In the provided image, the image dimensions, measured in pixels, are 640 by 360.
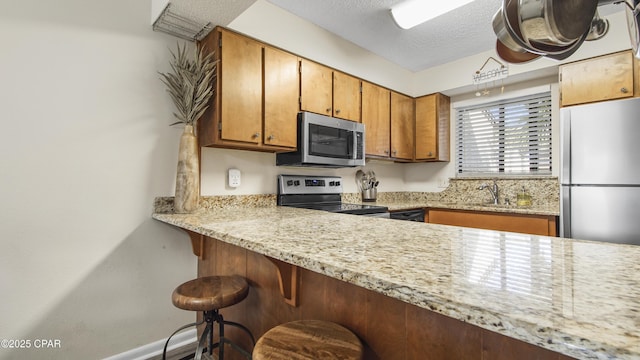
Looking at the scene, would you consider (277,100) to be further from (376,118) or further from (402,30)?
(402,30)

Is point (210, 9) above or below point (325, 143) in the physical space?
above

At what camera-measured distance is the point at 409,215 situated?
9.28ft

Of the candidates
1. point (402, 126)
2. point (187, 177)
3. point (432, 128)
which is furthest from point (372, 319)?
point (432, 128)

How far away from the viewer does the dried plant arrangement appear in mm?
1794

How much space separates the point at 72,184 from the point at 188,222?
2.48ft

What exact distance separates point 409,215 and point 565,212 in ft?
3.79

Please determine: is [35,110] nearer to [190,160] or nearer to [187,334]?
[190,160]

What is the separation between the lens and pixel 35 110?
150cm

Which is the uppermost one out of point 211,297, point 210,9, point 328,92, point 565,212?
point 210,9

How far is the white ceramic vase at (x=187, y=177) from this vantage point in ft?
5.76

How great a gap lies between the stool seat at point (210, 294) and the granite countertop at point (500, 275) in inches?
15.7

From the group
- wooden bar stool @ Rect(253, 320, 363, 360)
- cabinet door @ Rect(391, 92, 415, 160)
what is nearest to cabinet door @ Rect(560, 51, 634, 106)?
cabinet door @ Rect(391, 92, 415, 160)

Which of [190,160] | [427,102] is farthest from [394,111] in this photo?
[190,160]

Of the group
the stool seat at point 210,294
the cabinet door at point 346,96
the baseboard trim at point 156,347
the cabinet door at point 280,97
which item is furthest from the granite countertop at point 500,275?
the cabinet door at point 346,96
